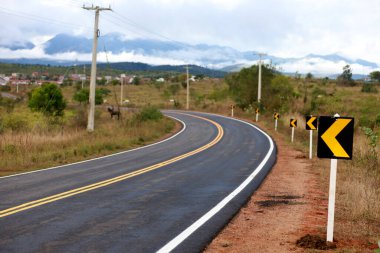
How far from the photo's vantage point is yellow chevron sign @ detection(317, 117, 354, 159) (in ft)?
22.0

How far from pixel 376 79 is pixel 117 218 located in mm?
125143

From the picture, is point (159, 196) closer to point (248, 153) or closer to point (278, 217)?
point (278, 217)

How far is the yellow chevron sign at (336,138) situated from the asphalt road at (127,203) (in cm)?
227

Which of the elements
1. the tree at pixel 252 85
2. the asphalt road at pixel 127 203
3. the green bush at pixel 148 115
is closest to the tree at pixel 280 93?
the tree at pixel 252 85

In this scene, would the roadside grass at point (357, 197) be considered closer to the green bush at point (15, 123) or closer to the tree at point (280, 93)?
the green bush at point (15, 123)

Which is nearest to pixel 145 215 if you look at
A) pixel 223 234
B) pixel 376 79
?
pixel 223 234

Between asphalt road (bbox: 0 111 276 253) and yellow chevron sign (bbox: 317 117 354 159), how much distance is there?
227 centimetres

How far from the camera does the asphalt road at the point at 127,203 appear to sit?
7012mm

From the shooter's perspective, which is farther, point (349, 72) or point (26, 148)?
point (349, 72)

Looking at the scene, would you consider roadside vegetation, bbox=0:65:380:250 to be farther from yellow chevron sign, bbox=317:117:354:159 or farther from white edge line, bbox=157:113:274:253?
white edge line, bbox=157:113:274:253

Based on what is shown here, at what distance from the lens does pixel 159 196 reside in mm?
10703

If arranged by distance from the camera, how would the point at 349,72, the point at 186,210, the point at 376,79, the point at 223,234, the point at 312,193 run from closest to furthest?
1. the point at 223,234
2. the point at 186,210
3. the point at 312,193
4. the point at 349,72
5. the point at 376,79

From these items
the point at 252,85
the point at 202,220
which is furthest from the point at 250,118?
the point at 202,220

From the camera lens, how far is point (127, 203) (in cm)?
982
